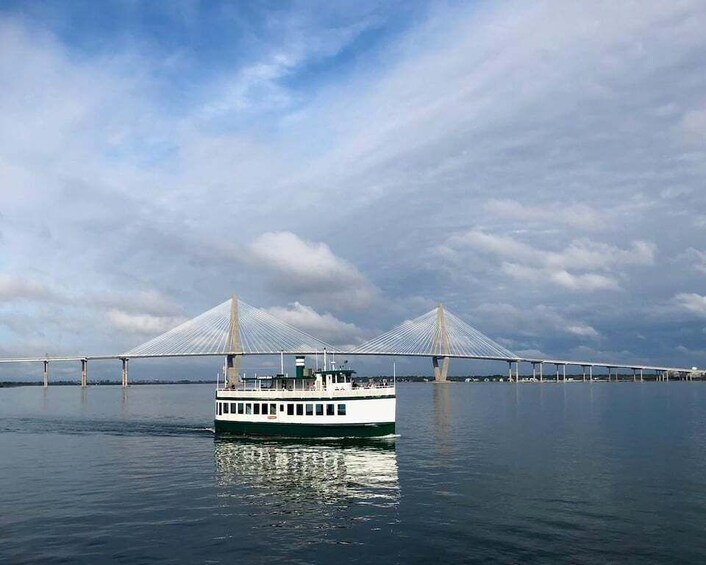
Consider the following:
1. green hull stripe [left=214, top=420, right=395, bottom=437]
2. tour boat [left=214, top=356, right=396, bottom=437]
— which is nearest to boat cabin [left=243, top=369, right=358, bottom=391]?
tour boat [left=214, top=356, right=396, bottom=437]

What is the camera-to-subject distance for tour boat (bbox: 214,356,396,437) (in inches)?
2092

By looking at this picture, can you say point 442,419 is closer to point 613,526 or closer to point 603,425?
point 603,425

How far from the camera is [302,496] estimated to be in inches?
1319

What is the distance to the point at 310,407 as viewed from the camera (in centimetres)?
5456

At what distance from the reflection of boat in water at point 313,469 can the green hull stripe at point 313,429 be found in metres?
0.77

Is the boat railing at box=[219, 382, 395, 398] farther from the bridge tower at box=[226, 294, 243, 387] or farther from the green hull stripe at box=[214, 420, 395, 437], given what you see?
the bridge tower at box=[226, 294, 243, 387]

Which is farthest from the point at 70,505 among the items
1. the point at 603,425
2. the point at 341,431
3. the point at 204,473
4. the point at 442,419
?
the point at 603,425

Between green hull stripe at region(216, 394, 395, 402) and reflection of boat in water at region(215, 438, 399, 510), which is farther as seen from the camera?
green hull stripe at region(216, 394, 395, 402)

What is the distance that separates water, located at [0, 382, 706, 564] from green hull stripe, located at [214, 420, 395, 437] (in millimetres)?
1044

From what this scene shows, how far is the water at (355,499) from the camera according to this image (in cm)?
2436

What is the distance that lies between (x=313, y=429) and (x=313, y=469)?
1218cm

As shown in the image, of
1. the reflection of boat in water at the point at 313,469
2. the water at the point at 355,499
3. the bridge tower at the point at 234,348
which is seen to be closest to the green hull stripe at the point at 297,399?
the reflection of boat in water at the point at 313,469

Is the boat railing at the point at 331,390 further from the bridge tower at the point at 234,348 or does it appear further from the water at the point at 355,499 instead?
the bridge tower at the point at 234,348

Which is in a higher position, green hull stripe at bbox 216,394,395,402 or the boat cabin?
the boat cabin
